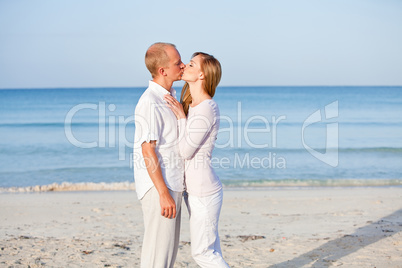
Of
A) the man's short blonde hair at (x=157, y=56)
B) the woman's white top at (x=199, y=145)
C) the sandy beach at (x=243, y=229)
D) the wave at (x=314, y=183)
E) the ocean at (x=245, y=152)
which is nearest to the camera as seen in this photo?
the woman's white top at (x=199, y=145)

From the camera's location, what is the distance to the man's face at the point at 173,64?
323 cm

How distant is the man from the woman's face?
0.12 m

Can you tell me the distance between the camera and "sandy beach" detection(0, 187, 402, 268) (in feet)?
16.2

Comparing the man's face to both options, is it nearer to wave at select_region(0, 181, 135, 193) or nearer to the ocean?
wave at select_region(0, 181, 135, 193)

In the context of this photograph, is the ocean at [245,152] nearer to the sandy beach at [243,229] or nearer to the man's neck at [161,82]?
the sandy beach at [243,229]

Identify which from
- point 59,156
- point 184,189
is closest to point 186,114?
point 184,189

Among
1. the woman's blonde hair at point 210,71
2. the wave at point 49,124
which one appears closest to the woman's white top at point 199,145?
the woman's blonde hair at point 210,71

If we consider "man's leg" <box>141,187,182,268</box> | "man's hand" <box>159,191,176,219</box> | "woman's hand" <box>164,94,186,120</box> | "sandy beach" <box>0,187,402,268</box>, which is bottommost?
"sandy beach" <box>0,187,402,268</box>

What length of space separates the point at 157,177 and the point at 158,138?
10.1 inches

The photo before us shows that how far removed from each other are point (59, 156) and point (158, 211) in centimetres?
1270

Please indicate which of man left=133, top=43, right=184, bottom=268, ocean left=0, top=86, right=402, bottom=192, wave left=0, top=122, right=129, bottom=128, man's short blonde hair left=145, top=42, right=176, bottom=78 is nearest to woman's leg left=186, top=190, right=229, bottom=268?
man left=133, top=43, right=184, bottom=268

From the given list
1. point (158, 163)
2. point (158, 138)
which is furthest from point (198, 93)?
point (158, 163)

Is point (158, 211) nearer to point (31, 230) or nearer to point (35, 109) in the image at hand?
point (31, 230)

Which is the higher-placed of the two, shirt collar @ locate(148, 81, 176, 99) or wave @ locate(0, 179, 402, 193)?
shirt collar @ locate(148, 81, 176, 99)
